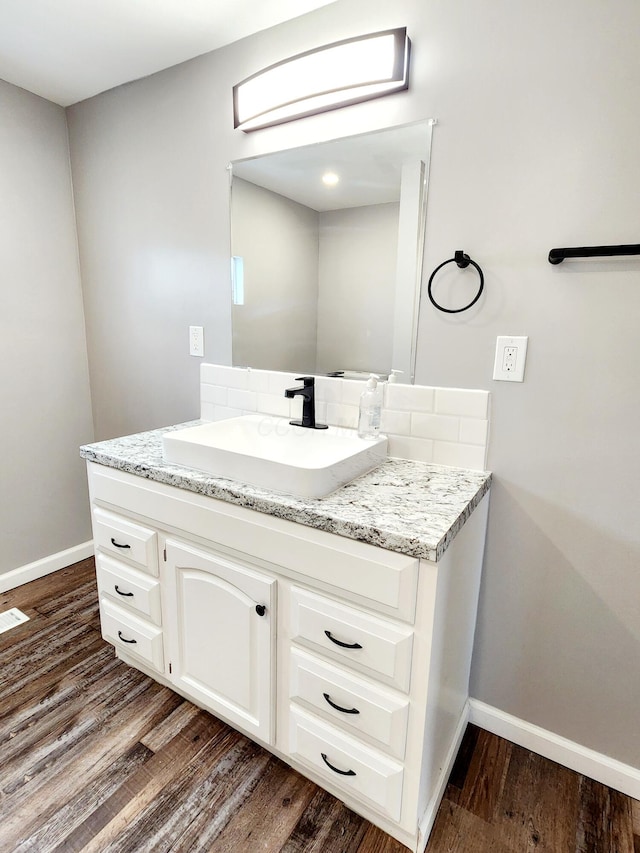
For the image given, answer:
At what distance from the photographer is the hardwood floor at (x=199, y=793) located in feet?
3.82

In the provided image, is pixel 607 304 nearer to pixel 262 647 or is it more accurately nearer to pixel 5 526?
pixel 262 647

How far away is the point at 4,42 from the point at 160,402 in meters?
1.43

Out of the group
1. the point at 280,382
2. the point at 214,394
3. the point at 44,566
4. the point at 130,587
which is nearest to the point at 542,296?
the point at 280,382

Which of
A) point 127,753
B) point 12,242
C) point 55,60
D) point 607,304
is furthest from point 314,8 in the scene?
point 127,753

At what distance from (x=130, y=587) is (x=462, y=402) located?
4.14ft

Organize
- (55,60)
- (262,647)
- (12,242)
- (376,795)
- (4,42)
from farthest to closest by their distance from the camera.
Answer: (12,242)
(55,60)
(4,42)
(262,647)
(376,795)

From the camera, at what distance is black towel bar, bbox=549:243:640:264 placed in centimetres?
109

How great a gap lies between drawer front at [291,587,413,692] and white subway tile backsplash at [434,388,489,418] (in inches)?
26.5

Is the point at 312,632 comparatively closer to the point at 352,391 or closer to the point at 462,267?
the point at 352,391

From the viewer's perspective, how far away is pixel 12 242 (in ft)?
6.66

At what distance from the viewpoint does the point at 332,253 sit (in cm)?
156

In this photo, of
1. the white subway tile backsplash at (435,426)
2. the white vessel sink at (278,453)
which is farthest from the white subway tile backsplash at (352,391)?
the white subway tile backsplash at (435,426)

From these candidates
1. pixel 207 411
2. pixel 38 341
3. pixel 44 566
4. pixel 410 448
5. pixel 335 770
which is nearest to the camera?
pixel 335 770

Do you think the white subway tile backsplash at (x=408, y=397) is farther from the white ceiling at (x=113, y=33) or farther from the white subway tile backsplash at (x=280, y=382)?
the white ceiling at (x=113, y=33)
